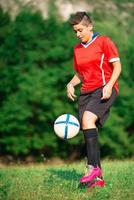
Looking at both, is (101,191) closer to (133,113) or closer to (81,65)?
(81,65)

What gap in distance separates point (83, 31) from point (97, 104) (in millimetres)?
1105

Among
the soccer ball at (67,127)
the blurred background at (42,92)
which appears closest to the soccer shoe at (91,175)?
the soccer ball at (67,127)

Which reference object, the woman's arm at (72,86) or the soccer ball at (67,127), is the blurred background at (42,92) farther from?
the soccer ball at (67,127)

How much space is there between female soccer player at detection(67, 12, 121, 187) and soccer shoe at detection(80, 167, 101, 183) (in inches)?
1.0

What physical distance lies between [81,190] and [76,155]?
144ft

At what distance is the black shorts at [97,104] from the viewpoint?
31.7ft

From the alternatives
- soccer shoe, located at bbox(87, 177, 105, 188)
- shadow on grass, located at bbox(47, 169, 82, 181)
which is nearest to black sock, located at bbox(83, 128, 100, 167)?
soccer shoe, located at bbox(87, 177, 105, 188)

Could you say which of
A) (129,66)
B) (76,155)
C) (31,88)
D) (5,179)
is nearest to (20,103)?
(31,88)

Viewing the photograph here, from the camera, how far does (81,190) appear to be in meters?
9.24

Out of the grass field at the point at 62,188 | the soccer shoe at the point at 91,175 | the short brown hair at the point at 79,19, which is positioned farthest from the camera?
the short brown hair at the point at 79,19

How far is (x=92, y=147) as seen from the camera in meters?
9.70

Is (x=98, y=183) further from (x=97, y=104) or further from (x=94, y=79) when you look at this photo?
(x=94, y=79)

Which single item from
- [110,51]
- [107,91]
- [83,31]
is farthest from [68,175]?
[83,31]

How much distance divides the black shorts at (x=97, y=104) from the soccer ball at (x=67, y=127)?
121 mm
